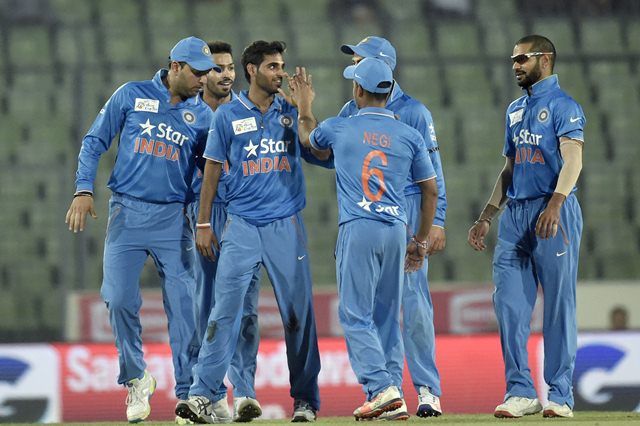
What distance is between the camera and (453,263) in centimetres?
1343

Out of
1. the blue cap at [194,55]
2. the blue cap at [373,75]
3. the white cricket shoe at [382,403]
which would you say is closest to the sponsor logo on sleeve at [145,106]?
the blue cap at [194,55]

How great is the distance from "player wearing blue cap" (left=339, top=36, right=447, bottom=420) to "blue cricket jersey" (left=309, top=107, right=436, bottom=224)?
45 cm

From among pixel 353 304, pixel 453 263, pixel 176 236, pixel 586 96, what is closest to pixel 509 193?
pixel 353 304

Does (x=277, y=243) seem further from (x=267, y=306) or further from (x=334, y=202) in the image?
(x=334, y=202)

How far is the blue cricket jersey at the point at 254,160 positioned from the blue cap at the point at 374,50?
23.3 inches

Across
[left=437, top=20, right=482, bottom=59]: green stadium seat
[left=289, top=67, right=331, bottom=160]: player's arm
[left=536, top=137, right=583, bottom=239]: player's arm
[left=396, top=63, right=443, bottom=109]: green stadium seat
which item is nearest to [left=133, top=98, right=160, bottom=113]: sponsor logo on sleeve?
[left=289, top=67, right=331, bottom=160]: player's arm

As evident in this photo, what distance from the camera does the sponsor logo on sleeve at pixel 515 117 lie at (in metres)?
6.98

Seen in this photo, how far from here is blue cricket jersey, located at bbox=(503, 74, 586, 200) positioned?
675cm

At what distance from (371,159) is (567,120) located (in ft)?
3.89

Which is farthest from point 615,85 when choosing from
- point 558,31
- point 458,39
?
point 458,39

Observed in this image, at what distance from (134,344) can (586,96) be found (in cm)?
952

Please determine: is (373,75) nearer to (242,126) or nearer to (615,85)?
(242,126)

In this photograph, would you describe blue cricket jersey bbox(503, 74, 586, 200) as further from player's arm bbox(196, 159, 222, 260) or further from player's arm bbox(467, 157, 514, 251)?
player's arm bbox(196, 159, 222, 260)

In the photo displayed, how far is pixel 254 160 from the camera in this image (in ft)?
21.9
